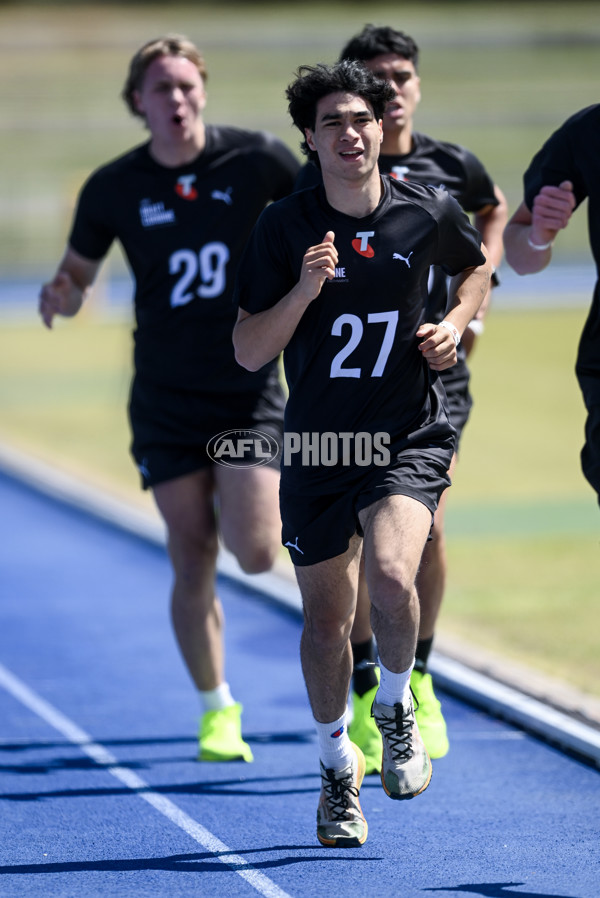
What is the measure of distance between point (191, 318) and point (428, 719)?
1770 millimetres

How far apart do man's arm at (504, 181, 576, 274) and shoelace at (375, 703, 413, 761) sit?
1549 millimetres

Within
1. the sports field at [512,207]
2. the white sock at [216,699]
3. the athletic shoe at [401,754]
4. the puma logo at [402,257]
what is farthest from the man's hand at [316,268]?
the sports field at [512,207]

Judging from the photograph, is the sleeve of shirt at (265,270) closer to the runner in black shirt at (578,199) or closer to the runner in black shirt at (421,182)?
the runner in black shirt at (578,199)

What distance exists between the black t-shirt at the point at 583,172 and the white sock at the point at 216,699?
6.59 ft

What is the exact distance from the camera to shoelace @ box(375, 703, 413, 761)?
4125 millimetres

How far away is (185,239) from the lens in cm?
554

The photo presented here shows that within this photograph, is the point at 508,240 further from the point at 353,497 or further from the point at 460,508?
the point at 460,508

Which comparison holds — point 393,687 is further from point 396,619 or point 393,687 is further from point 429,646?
point 429,646

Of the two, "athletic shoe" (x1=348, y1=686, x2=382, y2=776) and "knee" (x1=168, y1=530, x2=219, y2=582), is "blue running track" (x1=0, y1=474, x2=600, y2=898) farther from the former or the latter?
"knee" (x1=168, y1=530, x2=219, y2=582)

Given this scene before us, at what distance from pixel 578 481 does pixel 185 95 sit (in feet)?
21.1

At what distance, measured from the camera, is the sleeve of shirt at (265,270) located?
13.6 feet

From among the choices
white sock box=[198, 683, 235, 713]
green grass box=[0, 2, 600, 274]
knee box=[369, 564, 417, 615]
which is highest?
knee box=[369, 564, 417, 615]

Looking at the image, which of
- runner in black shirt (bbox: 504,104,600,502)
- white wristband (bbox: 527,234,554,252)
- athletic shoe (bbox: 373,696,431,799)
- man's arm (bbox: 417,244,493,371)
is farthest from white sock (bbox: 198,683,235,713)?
white wristband (bbox: 527,234,554,252)

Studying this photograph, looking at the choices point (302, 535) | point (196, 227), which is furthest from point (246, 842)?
point (196, 227)
